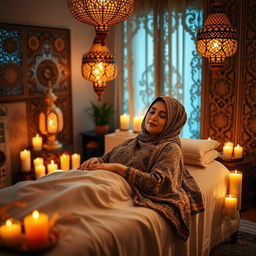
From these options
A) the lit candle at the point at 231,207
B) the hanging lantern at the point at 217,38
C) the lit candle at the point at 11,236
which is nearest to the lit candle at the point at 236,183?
the lit candle at the point at 231,207

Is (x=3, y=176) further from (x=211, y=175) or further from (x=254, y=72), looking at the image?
(x=254, y=72)

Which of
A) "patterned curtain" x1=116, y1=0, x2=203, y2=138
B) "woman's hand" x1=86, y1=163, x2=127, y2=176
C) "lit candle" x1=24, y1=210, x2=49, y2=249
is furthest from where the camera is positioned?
"patterned curtain" x1=116, y1=0, x2=203, y2=138

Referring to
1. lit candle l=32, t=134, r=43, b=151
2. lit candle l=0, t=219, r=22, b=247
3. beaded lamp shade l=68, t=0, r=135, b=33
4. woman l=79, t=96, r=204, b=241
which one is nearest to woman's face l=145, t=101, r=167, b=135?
woman l=79, t=96, r=204, b=241

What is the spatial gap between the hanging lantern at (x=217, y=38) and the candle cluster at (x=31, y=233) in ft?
→ 4.93

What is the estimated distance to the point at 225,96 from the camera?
337 cm

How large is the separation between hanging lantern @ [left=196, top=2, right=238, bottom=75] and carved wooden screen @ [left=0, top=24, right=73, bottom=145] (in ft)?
6.28

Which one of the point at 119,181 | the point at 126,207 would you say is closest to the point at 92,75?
the point at 119,181

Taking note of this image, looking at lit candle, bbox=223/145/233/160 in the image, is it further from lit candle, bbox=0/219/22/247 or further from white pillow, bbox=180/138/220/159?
lit candle, bbox=0/219/22/247

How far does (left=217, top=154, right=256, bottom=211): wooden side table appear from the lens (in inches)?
119

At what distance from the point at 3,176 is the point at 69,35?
1.67 metres

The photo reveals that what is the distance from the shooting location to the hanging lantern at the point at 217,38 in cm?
223

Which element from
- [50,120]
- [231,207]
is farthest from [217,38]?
[50,120]

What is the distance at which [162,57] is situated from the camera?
378 cm

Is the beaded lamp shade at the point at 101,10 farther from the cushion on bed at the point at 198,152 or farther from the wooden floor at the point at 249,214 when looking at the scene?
the wooden floor at the point at 249,214
